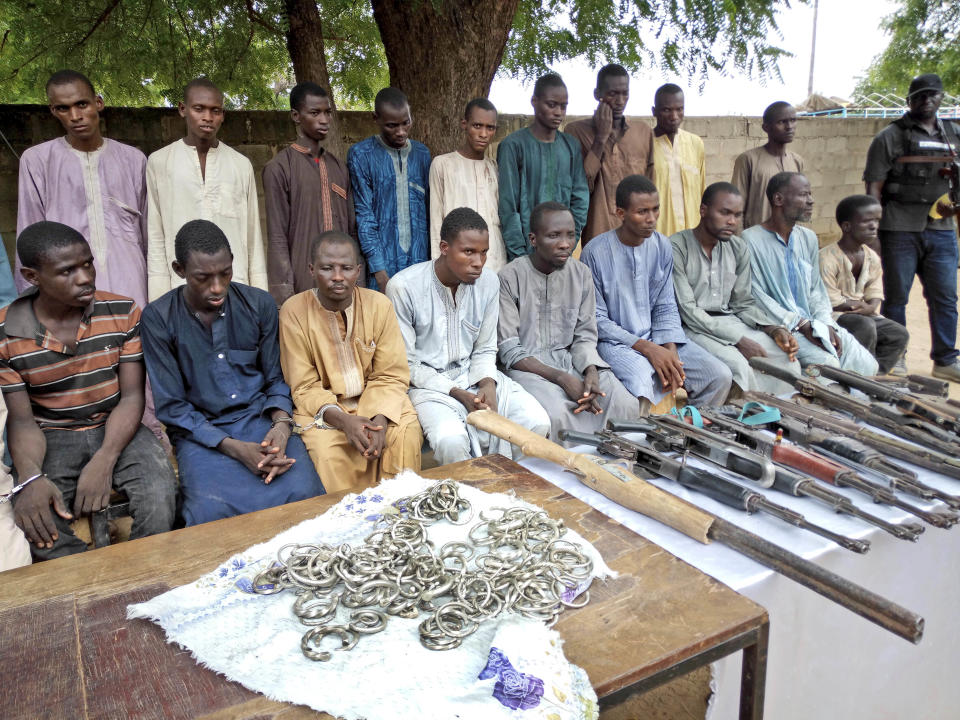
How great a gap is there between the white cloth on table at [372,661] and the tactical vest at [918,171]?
5370 mm

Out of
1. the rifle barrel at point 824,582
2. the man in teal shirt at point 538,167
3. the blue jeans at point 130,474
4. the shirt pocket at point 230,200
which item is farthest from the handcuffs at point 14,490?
the man in teal shirt at point 538,167

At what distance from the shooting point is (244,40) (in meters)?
5.59

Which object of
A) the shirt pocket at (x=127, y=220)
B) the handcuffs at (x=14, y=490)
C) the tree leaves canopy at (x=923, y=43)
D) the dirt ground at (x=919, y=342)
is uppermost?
the tree leaves canopy at (x=923, y=43)

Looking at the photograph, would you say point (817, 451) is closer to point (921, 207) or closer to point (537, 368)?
point (537, 368)

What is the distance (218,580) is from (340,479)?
4.69 feet

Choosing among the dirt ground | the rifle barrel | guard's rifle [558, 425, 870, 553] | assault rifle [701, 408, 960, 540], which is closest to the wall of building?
the dirt ground

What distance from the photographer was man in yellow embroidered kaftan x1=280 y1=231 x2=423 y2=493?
3.18m

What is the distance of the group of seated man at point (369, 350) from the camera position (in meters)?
2.82

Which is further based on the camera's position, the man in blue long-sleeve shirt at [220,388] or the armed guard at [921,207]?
the armed guard at [921,207]

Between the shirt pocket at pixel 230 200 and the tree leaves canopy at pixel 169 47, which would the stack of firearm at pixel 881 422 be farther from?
the tree leaves canopy at pixel 169 47

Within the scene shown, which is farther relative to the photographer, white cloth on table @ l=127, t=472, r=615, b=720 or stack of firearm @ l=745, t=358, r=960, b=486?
stack of firearm @ l=745, t=358, r=960, b=486

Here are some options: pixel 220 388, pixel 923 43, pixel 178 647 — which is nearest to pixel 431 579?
pixel 178 647

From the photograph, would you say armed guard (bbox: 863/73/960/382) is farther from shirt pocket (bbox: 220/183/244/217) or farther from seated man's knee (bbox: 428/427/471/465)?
shirt pocket (bbox: 220/183/244/217)

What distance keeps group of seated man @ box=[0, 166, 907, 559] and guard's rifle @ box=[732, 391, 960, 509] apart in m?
1.21
